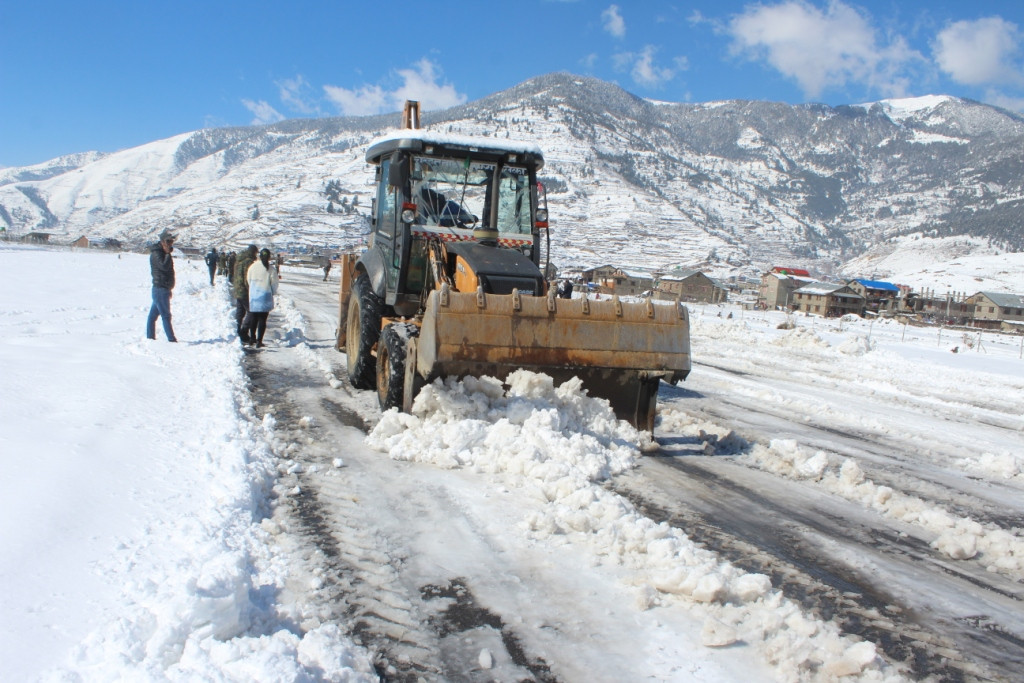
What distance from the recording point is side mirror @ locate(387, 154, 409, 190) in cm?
679

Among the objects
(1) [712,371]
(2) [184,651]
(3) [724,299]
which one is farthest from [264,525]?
(3) [724,299]

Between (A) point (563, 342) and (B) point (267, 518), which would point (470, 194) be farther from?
(B) point (267, 518)

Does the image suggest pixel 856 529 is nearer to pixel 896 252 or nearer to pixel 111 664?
pixel 111 664

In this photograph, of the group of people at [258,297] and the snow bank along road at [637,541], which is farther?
the group of people at [258,297]

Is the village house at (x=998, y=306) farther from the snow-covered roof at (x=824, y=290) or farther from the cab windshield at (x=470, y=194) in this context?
the cab windshield at (x=470, y=194)

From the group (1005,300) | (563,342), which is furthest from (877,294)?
(563,342)

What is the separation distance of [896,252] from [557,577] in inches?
7963

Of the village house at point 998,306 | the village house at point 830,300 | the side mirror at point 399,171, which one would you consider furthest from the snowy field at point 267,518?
the village house at point 998,306

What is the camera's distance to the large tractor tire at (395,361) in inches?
245

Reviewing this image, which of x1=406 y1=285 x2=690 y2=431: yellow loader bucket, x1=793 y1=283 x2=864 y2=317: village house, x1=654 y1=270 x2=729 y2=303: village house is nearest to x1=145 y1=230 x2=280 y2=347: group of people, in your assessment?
x1=406 y1=285 x2=690 y2=431: yellow loader bucket

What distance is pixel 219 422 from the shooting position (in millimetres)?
5613

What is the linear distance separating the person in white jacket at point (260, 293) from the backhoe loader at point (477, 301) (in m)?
2.55

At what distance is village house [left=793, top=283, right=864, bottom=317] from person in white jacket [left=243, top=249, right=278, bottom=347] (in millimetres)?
74922

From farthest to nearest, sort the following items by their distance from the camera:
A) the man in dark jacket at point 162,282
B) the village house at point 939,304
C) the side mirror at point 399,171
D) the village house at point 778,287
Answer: the village house at point 778,287
the village house at point 939,304
the man in dark jacket at point 162,282
the side mirror at point 399,171
